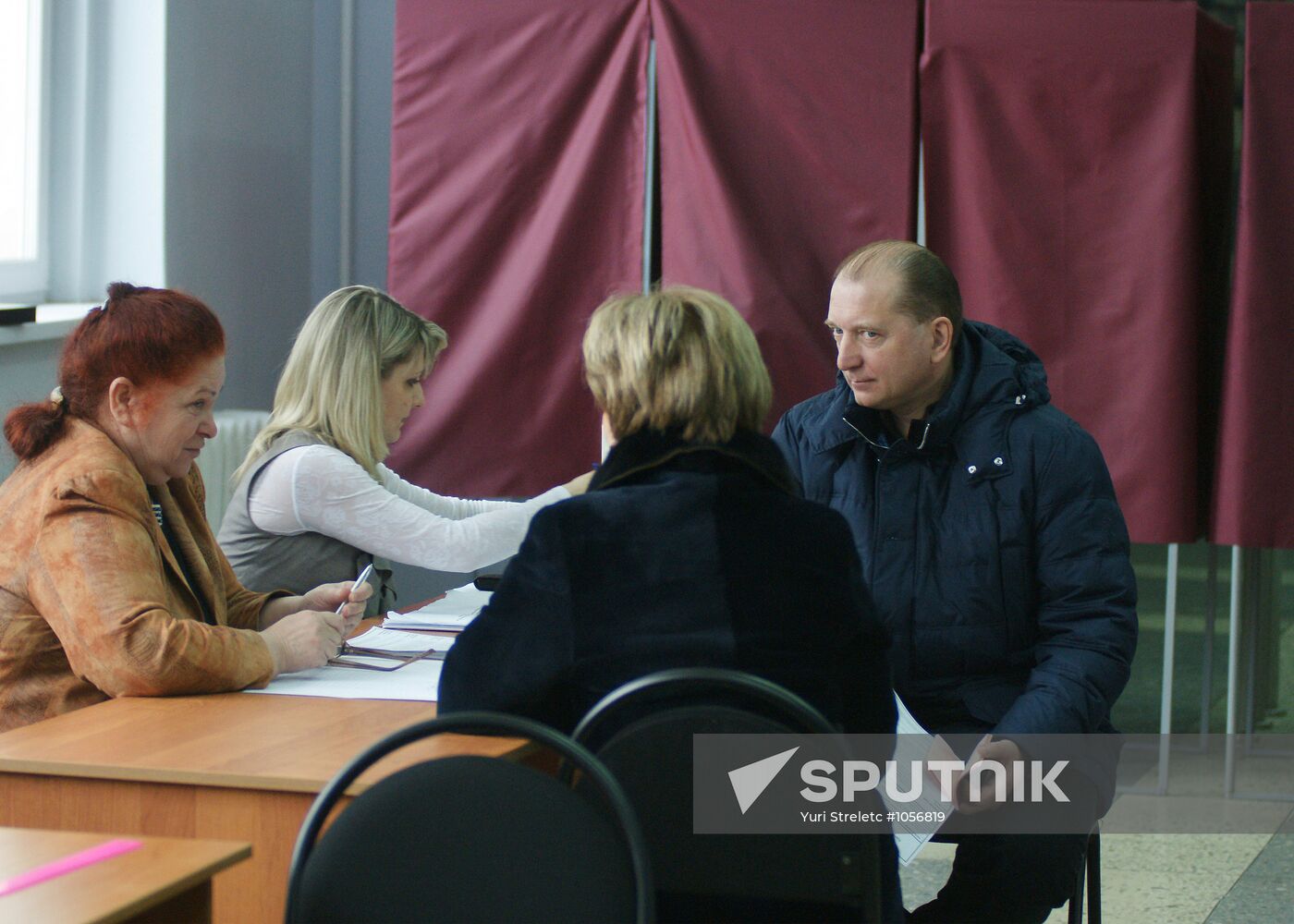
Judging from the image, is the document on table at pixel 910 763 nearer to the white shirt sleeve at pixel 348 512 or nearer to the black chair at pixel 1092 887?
the black chair at pixel 1092 887

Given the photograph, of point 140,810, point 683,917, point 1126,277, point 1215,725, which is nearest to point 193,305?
point 140,810

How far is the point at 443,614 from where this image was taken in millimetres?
2432

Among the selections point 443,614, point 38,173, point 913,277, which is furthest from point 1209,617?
point 38,173

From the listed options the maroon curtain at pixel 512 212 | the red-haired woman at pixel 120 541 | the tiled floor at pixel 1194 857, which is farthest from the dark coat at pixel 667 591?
the maroon curtain at pixel 512 212

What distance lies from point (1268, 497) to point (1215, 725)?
969mm

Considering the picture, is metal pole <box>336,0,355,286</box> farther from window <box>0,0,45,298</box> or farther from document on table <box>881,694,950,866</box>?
document on table <box>881,694,950,866</box>

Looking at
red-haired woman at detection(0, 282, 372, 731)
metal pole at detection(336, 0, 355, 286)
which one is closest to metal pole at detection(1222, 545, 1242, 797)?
red-haired woman at detection(0, 282, 372, 731)

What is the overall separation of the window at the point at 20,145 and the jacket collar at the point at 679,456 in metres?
2.15

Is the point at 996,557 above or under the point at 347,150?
under

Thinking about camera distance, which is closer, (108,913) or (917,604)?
(108,913)

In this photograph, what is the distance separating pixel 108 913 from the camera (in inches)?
42.3

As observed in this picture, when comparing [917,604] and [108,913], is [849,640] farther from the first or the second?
[108,913]

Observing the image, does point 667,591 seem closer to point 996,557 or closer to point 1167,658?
point 996,557

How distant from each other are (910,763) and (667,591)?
0.60 m
